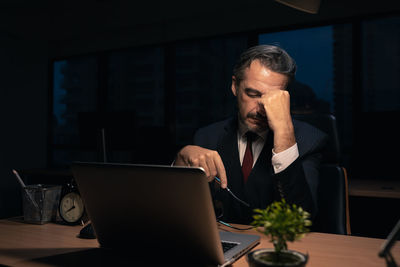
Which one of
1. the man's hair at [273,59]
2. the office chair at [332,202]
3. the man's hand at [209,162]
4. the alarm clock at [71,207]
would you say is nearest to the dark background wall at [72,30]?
the man's hair at [273,59]

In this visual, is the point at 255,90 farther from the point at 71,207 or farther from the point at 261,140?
the point at 71,207

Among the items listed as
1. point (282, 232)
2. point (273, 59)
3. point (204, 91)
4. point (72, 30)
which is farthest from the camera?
point (204, 91)

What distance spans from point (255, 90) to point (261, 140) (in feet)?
0.83

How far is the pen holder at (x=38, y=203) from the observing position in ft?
4.02

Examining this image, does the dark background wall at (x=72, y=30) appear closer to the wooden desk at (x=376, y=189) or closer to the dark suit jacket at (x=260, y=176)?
the wooden desk at (x=376, y=189)

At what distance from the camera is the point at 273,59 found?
1559 mm

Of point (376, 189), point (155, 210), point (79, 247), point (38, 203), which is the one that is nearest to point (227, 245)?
point (155, 210)

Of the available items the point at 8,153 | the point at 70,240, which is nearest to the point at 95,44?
the point at 8,153

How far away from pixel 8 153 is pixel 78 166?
15.5 ft

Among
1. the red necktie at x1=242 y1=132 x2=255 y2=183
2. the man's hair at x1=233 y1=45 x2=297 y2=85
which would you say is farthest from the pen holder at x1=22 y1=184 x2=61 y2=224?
the man's hair at x1=233 y1=45 x2=297 y2=85

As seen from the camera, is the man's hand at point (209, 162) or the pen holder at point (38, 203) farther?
the pen holder at point (38, 203)

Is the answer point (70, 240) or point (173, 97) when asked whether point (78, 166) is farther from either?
point (173, 97)

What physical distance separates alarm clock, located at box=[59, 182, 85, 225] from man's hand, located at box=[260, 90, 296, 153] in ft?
2.50

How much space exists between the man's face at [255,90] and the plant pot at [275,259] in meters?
0.93
